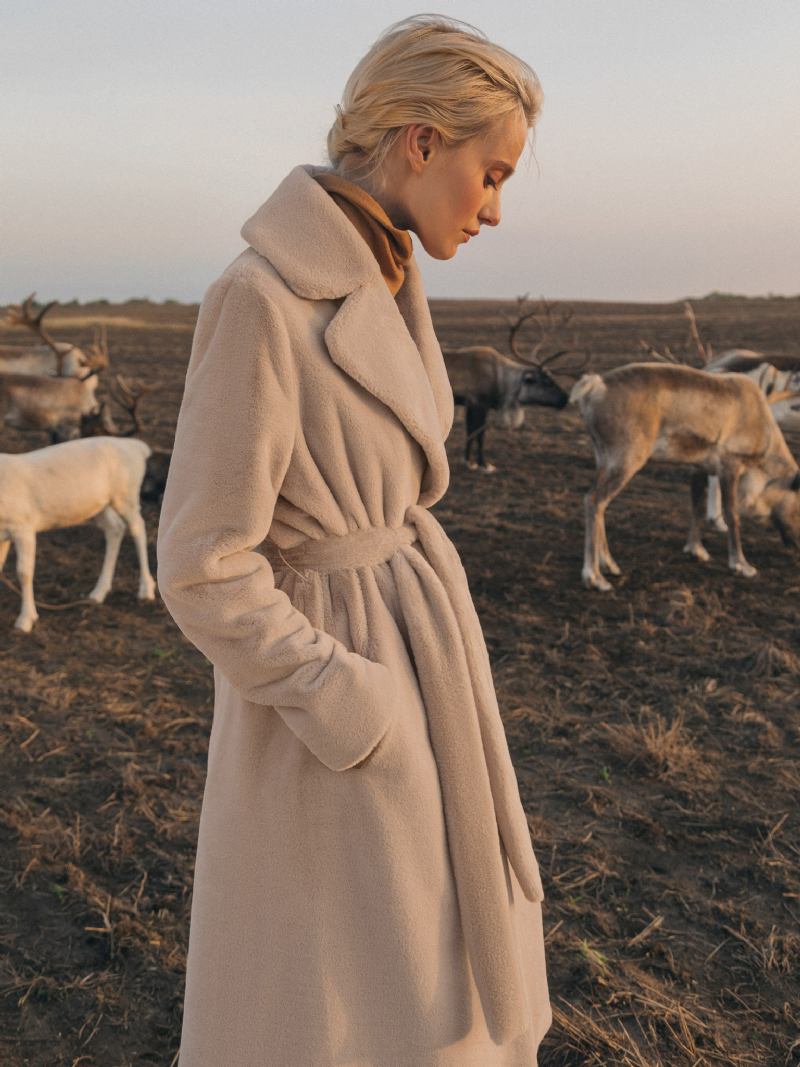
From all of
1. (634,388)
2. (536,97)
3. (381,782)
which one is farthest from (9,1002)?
(634,388)

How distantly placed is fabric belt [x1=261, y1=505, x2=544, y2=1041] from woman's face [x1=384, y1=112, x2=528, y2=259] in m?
0.47

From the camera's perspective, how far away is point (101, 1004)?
8.81ft

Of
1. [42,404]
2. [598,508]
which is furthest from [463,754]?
[42,404]

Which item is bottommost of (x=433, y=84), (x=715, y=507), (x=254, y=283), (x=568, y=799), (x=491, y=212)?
(x=568, y=799)

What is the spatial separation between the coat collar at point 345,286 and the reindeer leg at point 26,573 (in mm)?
4735

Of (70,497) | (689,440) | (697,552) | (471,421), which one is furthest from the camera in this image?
(471,421)

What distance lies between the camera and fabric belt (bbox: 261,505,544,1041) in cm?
142

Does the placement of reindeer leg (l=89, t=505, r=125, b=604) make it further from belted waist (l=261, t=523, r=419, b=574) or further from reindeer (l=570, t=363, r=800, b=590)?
belted waist (l=261, t=523, r=419, b=574)

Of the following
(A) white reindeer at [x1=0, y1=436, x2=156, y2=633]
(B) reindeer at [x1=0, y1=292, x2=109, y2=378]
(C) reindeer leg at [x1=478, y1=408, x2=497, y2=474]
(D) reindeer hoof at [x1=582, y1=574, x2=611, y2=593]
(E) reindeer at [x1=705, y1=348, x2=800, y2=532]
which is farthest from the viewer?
(B) reindeer at [x1=0, y1=292, x2=109, y2=378]

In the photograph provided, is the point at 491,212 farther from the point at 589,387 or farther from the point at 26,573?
the point at 589,387

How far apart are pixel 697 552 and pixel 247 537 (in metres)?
6.47

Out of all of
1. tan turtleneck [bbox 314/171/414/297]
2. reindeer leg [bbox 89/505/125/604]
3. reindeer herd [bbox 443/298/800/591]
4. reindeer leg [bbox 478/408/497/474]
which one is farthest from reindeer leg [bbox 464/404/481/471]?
tan turtleneck [bbox 314/171/414/297]

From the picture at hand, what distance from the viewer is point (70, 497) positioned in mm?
5871

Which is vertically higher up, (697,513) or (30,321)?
(30,321)
